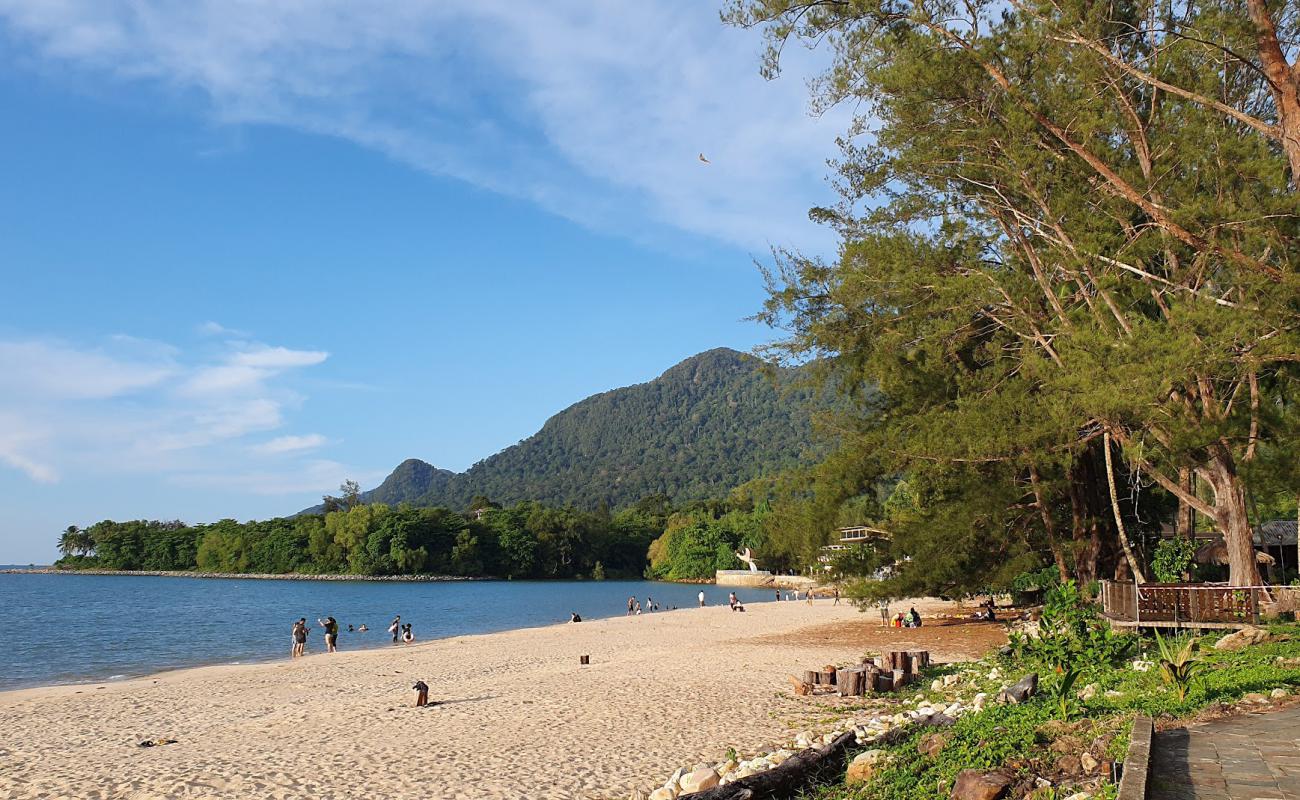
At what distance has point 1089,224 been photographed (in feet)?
48.3

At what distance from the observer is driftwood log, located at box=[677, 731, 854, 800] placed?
282 inches

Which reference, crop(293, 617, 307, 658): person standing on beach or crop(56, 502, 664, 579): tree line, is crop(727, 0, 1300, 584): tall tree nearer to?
crop(293, 617, 307, 658): person standing on beach

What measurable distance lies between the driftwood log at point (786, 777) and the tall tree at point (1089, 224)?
22.2 feet

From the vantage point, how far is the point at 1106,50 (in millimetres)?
11914

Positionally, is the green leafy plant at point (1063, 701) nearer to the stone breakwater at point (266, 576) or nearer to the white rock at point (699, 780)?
the white rock at point (699, 780)

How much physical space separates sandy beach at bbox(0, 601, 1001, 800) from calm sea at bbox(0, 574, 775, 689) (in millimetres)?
6040

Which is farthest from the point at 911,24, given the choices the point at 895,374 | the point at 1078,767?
the point at 1078,767

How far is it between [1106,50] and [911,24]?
10.7ft

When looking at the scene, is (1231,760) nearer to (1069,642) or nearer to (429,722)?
(1069,642)

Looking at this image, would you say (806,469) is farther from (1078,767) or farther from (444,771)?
(1078,767)

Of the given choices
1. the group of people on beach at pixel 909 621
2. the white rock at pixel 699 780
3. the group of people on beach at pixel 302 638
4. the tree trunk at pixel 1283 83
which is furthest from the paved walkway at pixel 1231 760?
the group of people on beach at pixel 302 638

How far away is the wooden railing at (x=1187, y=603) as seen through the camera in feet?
47.5

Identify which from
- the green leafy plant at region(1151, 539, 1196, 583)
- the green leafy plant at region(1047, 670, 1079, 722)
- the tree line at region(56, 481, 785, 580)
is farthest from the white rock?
the tree line at region(56, 481, 785, 580)

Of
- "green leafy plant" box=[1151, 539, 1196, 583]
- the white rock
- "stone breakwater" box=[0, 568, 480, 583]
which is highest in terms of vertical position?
"green leafy plant" box=[1151, 539, 1196, 583]
